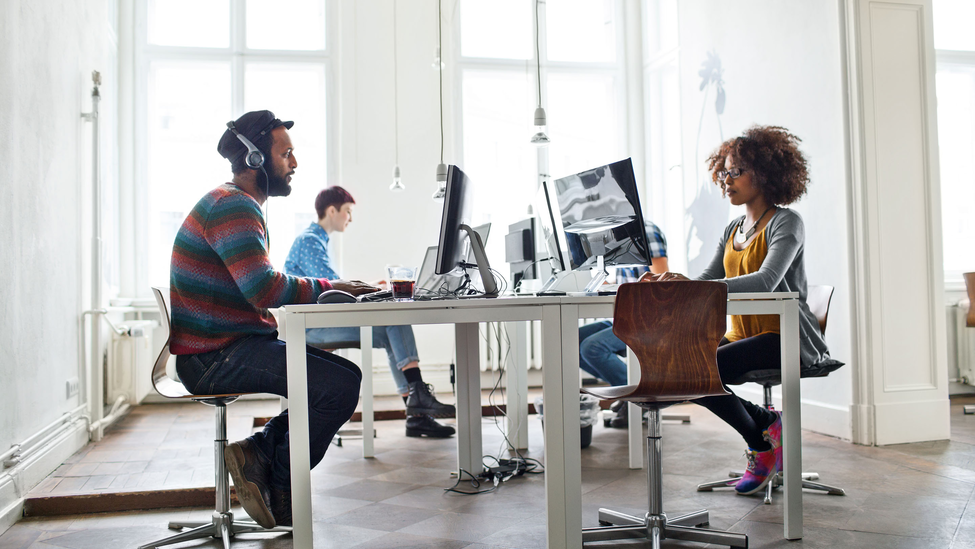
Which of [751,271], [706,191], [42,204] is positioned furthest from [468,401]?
[706,191]

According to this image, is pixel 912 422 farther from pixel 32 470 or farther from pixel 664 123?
pixel 32 470

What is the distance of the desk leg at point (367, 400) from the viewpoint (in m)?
3.46

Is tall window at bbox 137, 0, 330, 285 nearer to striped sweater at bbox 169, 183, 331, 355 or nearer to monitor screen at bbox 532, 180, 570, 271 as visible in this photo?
monitor screen at bbox 532, 180, 570, 271

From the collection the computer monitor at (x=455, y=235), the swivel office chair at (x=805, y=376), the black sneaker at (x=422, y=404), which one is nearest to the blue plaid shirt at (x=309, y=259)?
the black sneaker at (x=422, y=404)

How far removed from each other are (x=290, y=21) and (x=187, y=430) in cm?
315

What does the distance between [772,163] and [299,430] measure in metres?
1.93

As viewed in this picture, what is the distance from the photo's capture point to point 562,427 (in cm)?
199

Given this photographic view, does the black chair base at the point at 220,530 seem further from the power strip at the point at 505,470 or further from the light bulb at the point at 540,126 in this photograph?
the light bulb at the point at 540,126

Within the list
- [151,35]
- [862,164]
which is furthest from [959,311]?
[151,35]

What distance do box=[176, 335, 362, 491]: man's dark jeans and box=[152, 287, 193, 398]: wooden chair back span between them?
10 cm

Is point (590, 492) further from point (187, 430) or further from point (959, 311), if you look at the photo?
point (959, 311)

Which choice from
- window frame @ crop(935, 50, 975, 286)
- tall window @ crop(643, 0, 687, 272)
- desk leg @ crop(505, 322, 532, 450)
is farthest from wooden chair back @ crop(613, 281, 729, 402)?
window frame @ crop(935, 50, 975, 286)

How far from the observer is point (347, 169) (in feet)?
17.8

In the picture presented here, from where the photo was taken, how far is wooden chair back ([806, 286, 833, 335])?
2.78 m
